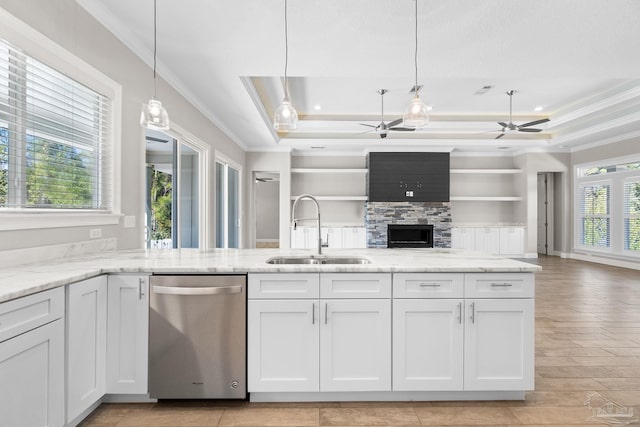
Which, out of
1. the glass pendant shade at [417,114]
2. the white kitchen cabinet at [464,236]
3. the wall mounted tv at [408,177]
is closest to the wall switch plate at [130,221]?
the glass pendant shade at [417,114]

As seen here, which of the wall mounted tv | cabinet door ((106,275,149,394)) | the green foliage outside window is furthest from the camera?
the wall mounted tv

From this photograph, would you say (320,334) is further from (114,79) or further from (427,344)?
(114,79)

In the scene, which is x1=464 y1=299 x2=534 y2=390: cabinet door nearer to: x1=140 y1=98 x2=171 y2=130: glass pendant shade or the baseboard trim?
x1=140 y1=98 x2=171 y2=130: glass pendant shade

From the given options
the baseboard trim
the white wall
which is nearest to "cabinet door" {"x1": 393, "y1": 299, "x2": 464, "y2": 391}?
the white wall

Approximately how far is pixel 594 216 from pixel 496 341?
25.6 ft

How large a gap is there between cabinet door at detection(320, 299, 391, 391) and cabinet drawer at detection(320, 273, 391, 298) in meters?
0.04

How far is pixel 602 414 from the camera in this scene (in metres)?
2.08

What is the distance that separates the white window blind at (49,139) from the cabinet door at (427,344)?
2195mm

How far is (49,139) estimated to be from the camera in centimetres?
219

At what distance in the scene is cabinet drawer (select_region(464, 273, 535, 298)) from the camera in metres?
2.10

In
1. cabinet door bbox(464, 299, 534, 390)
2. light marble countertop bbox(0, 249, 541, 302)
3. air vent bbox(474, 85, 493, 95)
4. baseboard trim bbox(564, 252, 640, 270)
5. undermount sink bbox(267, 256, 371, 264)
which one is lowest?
baseboard trim bbox(564, 252, 640, 270)

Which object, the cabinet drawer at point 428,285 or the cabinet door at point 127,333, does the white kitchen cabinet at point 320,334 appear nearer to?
the cabinet drawer at point 428,285

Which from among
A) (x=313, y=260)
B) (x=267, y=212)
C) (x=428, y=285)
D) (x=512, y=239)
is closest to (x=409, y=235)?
(x=512, y=239)

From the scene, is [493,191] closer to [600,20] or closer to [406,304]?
[600,20]
